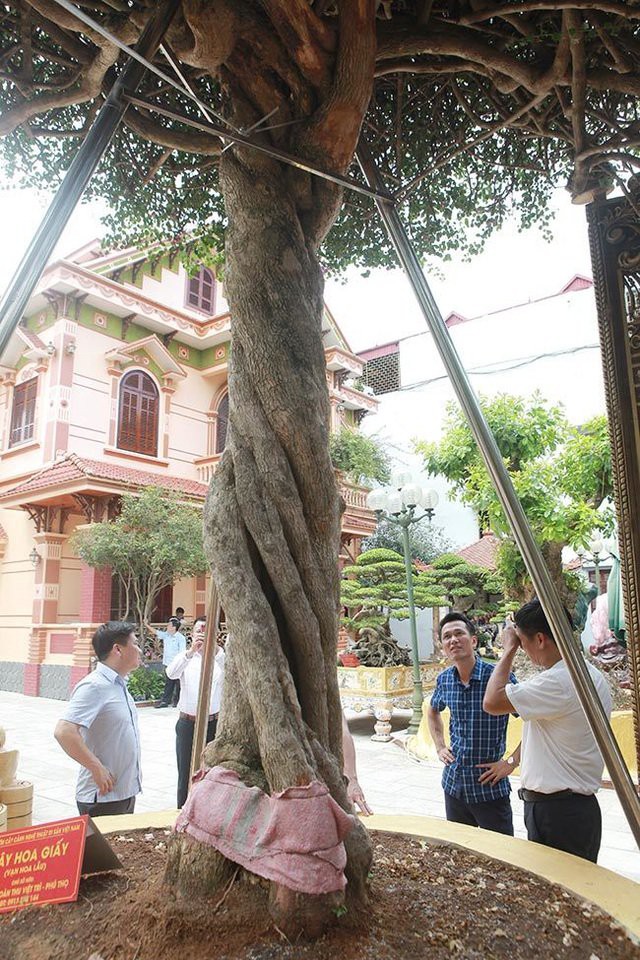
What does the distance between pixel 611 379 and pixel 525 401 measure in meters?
6.71

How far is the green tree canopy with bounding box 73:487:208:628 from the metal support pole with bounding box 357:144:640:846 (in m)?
9.51

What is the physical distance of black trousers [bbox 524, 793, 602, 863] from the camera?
7.67ft

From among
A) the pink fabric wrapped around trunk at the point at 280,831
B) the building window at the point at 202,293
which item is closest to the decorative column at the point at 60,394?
the building window at the point at 202,293

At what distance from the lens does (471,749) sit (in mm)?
2914

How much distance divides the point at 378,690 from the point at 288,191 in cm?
698

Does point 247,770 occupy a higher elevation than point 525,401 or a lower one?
lower

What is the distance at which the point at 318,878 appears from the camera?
4.47 ft

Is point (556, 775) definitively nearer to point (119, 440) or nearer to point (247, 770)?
point (247, 770)

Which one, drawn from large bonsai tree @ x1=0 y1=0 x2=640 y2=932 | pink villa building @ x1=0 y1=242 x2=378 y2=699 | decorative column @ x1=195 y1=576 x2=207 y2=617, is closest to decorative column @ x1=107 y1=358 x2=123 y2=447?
pink villa building @ x1=0 y1=242 x2=378 y2=699

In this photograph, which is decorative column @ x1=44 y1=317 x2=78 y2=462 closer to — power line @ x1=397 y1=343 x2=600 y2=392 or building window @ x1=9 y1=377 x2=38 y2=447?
building window @ x1=9 y1=377 x2=38 y2=447

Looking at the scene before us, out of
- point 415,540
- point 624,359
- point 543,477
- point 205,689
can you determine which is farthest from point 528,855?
point 415,540

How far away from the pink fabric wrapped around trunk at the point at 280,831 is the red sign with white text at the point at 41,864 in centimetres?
32

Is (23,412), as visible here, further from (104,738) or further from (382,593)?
(104,738)

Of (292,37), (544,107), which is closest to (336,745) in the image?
(292,37)
